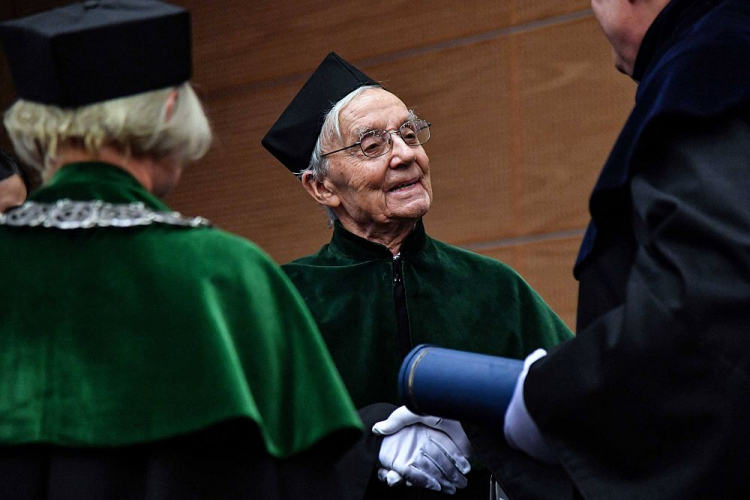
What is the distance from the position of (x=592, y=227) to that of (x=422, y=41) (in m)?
3.41

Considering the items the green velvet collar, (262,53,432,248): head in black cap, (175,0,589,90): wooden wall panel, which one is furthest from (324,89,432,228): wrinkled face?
(175,0,589,90): wooden wall panel

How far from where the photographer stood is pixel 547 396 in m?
2.26

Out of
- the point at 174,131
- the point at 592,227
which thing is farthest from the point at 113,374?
the point at 592,227

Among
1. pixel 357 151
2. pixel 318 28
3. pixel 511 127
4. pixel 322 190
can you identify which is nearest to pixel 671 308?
pixel 357 151

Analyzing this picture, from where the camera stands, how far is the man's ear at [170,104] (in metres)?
2.31

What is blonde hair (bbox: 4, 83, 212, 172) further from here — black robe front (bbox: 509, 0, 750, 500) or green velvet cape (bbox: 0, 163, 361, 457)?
black robe front (bbox: 509, 0, 750, 500)

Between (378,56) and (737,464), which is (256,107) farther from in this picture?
(737,464)

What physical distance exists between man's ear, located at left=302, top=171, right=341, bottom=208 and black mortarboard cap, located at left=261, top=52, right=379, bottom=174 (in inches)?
2.1

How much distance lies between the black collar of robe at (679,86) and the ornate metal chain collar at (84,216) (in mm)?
783

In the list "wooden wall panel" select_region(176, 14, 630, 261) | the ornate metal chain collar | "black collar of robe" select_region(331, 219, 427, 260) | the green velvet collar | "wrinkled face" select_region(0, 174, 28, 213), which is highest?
the green velvet collar

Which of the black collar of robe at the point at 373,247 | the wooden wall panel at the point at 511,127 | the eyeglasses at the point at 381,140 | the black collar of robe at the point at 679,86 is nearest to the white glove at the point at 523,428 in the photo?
the black collar of robe at the point at 679,86

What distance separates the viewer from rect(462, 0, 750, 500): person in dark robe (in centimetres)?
211

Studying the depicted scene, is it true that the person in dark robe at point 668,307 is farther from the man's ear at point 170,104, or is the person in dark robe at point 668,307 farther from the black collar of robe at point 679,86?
the man's ear at point 170,104

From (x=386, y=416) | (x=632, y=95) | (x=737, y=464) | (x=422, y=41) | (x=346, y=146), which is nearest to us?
(x=737, y=464)
